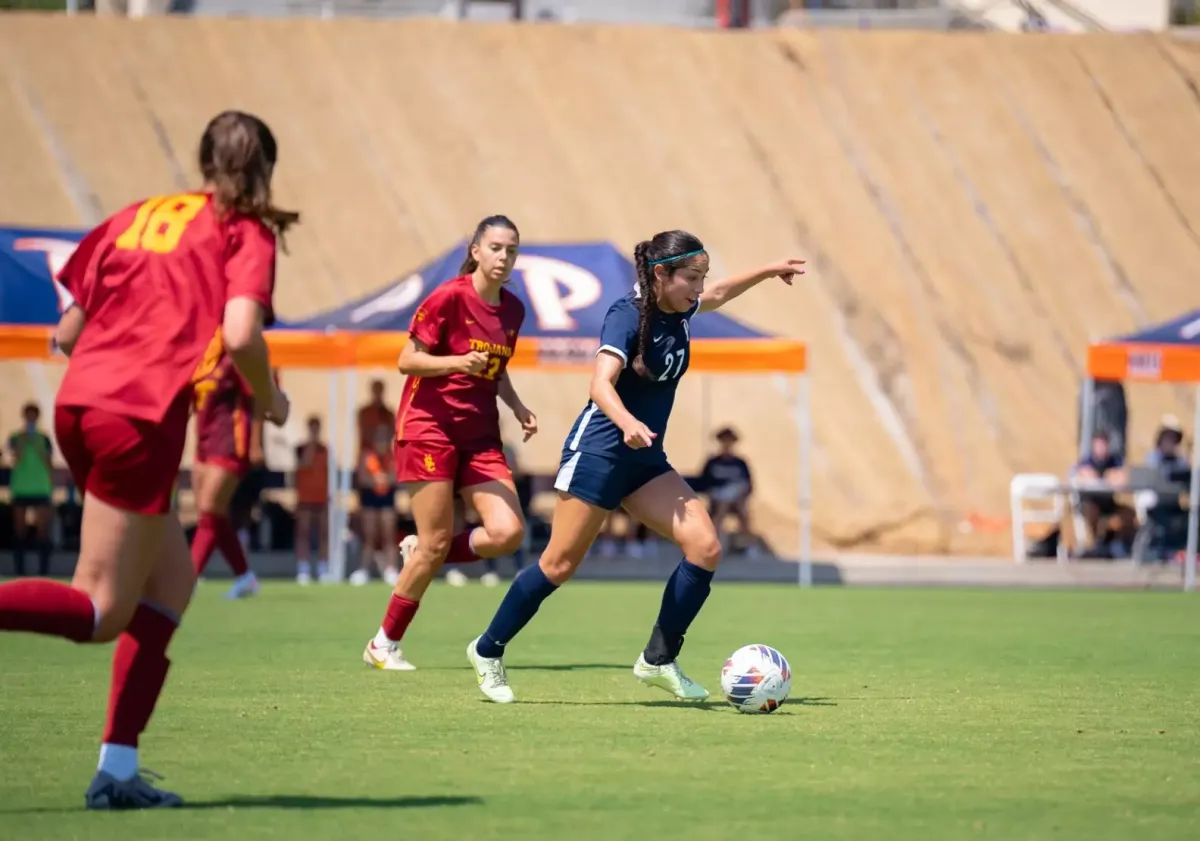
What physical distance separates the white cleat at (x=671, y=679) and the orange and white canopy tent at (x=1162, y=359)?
532 inches

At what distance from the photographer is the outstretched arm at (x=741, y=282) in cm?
894

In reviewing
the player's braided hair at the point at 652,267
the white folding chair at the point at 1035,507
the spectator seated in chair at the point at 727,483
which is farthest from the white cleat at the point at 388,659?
the white folding chair at the point at 1035,507

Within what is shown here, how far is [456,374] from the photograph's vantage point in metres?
10.1

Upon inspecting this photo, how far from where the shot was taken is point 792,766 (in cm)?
665

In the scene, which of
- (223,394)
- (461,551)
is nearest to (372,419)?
(223,394)

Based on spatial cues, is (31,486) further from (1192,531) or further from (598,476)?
(598,476)

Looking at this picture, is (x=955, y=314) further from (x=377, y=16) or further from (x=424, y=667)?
(x=424, y=667)

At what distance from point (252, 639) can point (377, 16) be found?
2879 cm

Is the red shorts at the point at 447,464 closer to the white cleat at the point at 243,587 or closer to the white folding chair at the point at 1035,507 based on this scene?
the white cleat at the point at 243,587

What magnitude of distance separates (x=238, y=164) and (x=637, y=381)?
3.28 m

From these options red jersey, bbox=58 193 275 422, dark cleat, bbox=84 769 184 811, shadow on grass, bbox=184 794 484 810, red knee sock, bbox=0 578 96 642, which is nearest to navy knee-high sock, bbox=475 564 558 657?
shadow on grass, bbox=184 794 484 810

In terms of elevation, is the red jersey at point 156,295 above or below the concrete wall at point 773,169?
below

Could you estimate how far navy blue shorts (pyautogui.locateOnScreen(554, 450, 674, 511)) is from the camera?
8625 millimetres

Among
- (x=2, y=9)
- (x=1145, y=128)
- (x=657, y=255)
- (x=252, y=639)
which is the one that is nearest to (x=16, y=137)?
(x=2, y=9)
